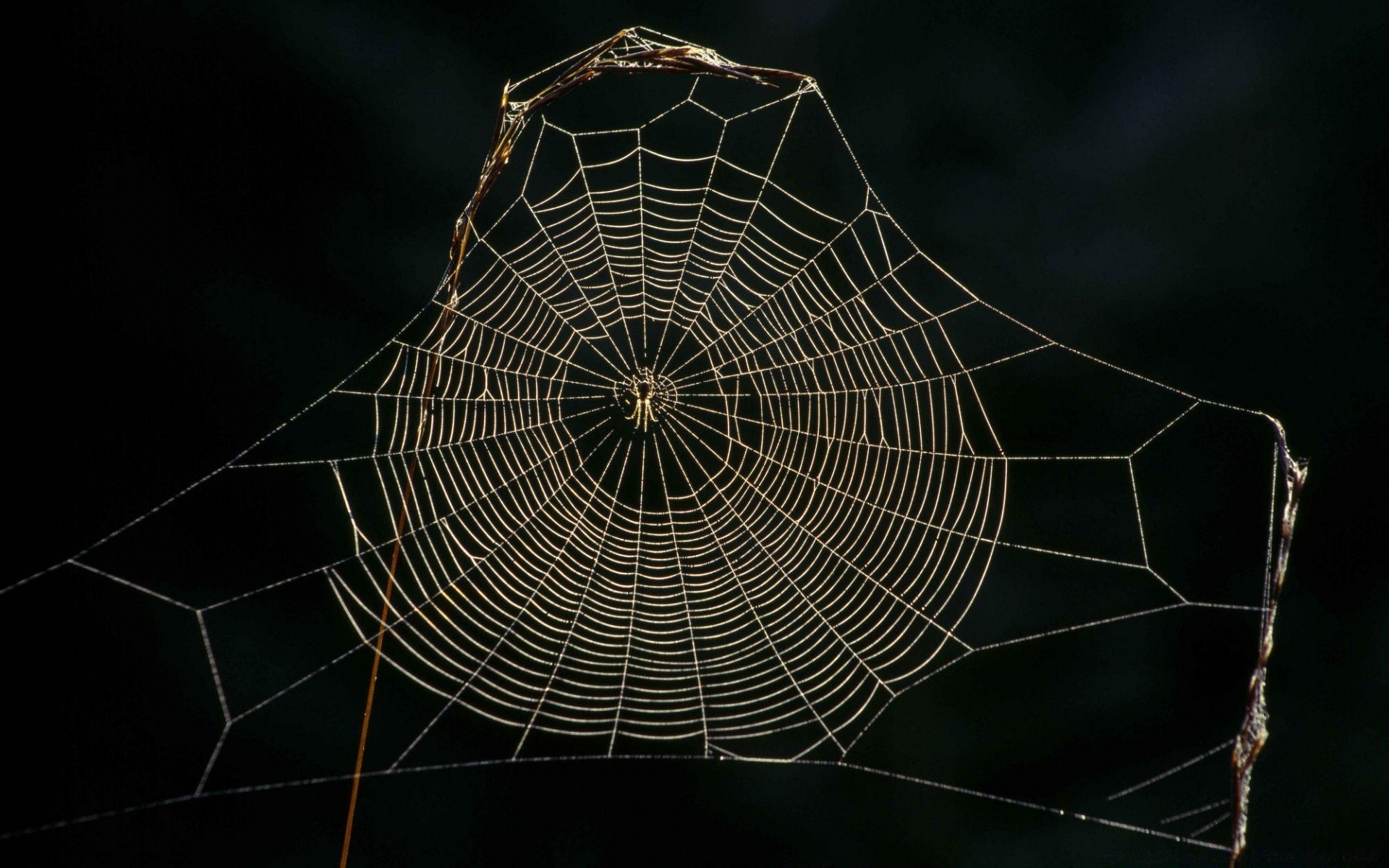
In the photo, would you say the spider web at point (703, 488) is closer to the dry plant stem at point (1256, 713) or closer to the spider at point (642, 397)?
the spider at point (642, 397)

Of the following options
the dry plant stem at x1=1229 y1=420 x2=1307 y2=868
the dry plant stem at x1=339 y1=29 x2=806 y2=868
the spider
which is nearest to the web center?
the spider

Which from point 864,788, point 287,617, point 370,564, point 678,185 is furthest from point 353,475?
point 864,788

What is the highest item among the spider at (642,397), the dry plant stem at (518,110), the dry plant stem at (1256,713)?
the dry plant stem at (518,110)

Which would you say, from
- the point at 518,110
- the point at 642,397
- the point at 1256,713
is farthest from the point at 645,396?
the point at 1256,713

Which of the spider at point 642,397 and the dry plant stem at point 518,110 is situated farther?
the spider at point 642,397

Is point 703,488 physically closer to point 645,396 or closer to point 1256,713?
point 645,396

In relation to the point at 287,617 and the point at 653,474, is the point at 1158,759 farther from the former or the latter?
the point at 287,617

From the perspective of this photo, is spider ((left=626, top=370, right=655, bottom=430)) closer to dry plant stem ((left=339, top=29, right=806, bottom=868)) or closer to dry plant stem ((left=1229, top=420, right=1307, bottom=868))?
dry plant stem ((left=339, top=29, right=806, bottom=868))

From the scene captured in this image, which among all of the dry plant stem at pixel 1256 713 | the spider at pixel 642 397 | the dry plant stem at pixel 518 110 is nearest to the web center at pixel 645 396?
the spider at pixel 642 397
